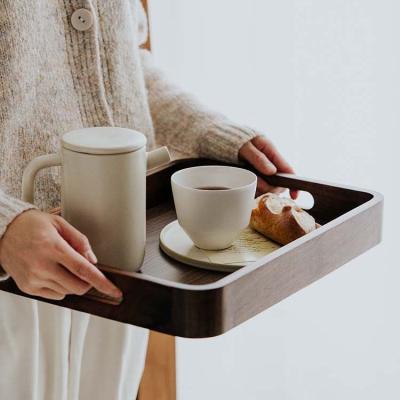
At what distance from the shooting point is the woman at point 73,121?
1.08 metres

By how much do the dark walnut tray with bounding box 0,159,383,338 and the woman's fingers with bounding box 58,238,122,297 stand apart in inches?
1.2

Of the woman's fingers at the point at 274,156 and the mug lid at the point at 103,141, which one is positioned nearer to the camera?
the mug lid at the point at 103,141

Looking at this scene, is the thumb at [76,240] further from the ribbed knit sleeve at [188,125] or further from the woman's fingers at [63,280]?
the ribbed knit sleeve at [188,125]

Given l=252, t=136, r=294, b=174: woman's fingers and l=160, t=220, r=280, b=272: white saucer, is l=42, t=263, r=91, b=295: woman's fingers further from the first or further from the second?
l=252, t=136, r=294, b=174: woman's fingers

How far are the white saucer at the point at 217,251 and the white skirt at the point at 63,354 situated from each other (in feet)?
0.82

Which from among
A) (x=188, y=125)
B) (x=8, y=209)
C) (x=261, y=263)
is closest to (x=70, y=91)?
(x=188, y=125)

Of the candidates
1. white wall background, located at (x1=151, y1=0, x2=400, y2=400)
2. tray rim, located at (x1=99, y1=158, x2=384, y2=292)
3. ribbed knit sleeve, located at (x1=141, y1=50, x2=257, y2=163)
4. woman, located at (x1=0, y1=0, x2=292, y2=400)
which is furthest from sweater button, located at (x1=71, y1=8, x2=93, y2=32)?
white wall background, located at (x1=151, y1=0, x2=400, y2=400)

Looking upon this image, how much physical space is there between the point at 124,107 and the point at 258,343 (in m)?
0.87

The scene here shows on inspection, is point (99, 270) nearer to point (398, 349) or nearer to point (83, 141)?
point (83, 141)

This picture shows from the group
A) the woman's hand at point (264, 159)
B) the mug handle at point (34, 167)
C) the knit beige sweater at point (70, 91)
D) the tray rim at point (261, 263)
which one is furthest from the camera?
the woman's hand at point (264, 159)

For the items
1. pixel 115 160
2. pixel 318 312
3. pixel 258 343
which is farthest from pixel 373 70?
pixel 115 160

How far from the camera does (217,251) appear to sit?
971 mm

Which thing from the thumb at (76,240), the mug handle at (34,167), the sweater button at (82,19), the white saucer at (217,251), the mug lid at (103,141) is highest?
the sweater button at (82,19)

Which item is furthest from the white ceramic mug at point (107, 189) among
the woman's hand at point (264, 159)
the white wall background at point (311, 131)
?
the white wall background at point (311, 131)
